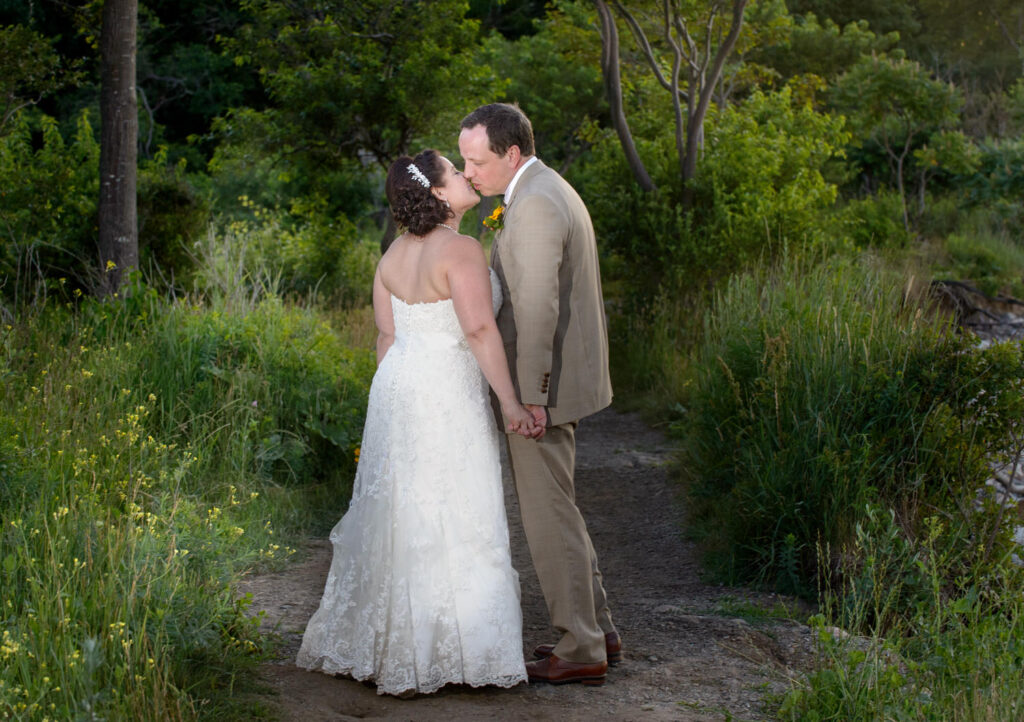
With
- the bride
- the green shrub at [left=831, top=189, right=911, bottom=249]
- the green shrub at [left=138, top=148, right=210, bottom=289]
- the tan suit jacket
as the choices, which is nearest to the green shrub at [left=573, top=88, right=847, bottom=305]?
the green shrub at [left=831, top=189, right=911, bottom=249]

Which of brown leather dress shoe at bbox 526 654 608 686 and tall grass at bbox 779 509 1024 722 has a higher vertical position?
tall grass at bbox 779 509 1024 722

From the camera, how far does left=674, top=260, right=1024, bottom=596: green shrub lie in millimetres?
5277

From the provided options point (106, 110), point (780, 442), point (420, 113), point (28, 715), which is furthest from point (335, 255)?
point (28, 715)

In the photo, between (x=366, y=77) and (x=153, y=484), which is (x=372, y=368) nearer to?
(x=153, y=484)

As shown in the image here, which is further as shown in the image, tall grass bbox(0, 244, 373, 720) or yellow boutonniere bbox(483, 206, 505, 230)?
yellow boutonniere bbox(483, 206, 505, 230)

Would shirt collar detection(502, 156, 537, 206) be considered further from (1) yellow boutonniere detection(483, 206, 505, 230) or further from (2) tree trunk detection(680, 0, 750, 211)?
(2) tree trunk detection(680, 0, 750, 211)

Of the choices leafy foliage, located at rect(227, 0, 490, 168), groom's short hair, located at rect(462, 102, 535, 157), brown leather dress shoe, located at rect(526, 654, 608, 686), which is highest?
leafy foliage, located at rect(227, 0, 490, 168)

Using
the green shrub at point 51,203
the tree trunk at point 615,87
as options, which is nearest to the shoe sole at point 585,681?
the green shrub at point 51,203

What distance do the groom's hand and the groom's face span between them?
2.55 feet

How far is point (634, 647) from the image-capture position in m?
4.55

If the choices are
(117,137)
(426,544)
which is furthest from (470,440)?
(117,137)

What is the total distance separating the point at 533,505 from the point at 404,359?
2.36 ft

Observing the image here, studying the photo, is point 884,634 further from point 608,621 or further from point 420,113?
point 420,113

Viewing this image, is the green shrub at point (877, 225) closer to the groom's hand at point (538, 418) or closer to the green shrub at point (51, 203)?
the green shrub at point (51, 203)
